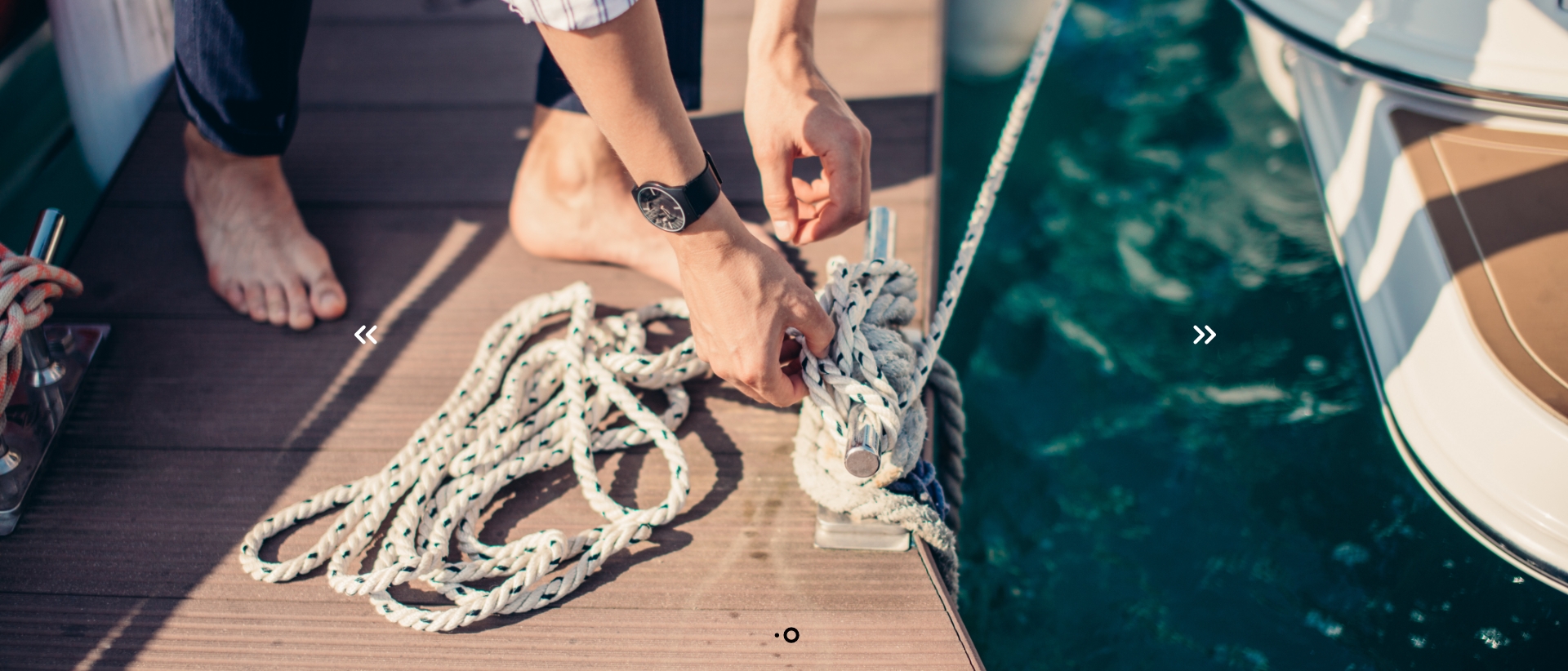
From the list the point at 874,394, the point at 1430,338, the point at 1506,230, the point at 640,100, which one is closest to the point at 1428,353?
the point at 1430,338

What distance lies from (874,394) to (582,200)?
2.24 feet

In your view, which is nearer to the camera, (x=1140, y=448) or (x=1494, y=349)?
(x=1494, y=349)

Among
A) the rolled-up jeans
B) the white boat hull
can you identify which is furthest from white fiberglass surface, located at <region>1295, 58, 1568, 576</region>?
the rolled-up jeans

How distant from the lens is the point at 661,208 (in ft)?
2.69

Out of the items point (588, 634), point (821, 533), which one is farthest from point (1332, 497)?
point (588, 634)

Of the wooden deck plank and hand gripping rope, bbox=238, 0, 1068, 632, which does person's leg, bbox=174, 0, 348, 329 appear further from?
Answer: hand gripping rope, bbox=238, 0, 1068, 632

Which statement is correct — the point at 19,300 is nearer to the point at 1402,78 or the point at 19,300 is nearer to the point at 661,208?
the point at 661,208

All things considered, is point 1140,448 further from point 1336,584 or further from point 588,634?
point 588,634

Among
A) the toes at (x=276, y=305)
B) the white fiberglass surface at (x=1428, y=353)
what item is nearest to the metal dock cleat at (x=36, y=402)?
the toes at (x=276, y=305)

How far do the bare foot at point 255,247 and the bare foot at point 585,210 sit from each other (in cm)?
33

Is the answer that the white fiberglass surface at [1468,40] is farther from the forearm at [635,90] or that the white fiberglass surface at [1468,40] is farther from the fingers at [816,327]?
the forearm at [635,90]

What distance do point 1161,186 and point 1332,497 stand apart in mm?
817

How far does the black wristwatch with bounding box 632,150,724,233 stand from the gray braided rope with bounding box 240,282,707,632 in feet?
1.34

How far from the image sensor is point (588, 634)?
104 centimetres
